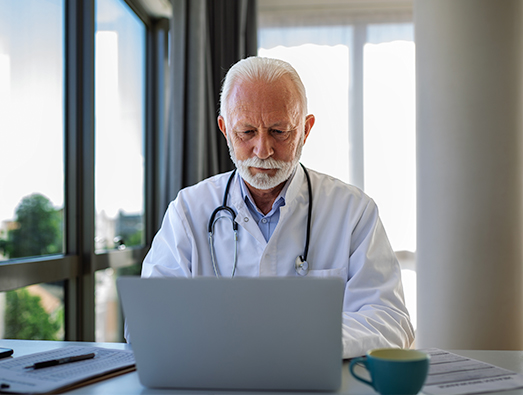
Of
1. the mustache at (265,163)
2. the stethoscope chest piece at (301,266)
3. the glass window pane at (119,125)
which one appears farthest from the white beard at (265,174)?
the glass window pane at (119,125)

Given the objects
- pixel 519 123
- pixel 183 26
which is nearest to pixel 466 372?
pixel 519 123

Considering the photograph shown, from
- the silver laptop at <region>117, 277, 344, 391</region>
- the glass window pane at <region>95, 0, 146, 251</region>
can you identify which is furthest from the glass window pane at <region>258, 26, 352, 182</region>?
the silver laptop at <region>117, 277, 344, 391</region>

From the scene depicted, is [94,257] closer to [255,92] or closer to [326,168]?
[255,92]

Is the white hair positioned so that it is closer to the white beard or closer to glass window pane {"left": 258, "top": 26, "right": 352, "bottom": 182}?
the white beard

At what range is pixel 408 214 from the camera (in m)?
3.57

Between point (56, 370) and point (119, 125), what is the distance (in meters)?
2.12

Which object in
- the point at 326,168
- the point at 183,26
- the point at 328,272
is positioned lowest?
the point at 328,272

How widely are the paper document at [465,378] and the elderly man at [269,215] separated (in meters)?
0.48

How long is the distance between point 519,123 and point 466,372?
64.8 inches

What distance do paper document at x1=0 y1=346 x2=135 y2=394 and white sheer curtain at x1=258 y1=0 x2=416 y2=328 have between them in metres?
2.81

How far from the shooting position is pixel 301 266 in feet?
4.79

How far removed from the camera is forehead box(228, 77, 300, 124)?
4.95ft

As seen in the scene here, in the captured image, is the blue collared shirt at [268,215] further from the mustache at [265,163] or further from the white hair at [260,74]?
the white hair at [260,74]

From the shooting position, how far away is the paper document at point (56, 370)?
2.64ft
